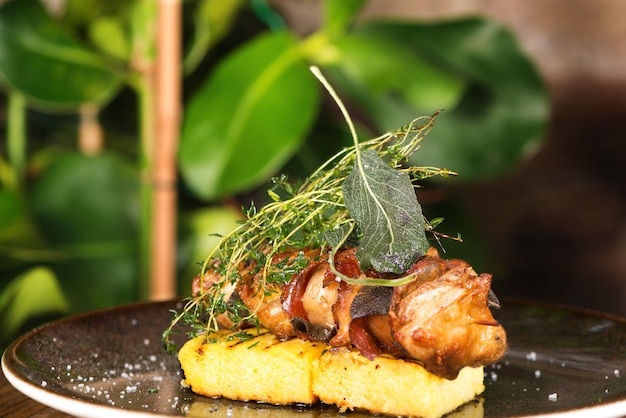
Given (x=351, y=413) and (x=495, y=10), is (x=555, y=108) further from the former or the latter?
(x=351, y=413)

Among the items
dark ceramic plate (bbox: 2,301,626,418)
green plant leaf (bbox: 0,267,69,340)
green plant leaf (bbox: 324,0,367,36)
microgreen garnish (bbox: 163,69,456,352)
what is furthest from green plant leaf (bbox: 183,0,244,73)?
microgreen garnish (bbox: 163,69,456,352)

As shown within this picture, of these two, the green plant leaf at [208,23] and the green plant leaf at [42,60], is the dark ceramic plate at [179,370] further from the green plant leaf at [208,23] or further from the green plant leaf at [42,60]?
the green plant leaf at [208,23]

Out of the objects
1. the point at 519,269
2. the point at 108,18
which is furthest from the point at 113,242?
the point at 519,269

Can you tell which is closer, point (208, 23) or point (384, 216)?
point (384, 216)

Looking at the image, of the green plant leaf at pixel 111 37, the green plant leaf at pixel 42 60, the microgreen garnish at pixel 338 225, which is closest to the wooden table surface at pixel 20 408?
the microgreen garnish at pixel 338 225

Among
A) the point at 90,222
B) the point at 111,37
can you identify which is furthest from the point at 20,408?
the point at 111,37

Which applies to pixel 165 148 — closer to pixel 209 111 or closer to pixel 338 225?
pixel 209 111
